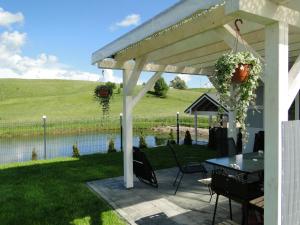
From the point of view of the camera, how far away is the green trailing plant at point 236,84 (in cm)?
249

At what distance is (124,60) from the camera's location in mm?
5539

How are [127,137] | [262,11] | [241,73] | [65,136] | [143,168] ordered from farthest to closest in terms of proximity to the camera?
[65,136], [127,137], [143,168], [241,73], [262,11]

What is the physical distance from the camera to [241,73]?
2.47 metres

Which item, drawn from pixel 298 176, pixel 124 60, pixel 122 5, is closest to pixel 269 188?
pixel 298 176

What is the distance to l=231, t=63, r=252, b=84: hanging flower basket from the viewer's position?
97.2 inches

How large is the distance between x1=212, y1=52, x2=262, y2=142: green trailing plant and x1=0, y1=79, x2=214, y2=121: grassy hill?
22.1 meters

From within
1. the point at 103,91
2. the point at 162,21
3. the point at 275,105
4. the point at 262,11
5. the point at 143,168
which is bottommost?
the point at 143,168

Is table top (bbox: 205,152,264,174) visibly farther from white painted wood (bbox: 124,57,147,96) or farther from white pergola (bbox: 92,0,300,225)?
white painted wood (bbox: 124,57,147,96)

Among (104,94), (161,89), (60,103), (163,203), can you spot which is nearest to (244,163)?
(163,203)

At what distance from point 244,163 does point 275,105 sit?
2522 mm

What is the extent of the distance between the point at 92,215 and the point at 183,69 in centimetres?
408

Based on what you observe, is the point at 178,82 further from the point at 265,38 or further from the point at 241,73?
the point at 241,73

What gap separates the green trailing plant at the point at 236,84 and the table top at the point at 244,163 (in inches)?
74.5

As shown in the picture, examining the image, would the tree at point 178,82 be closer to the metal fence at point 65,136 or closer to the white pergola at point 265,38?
the metal fence at point 65,136
